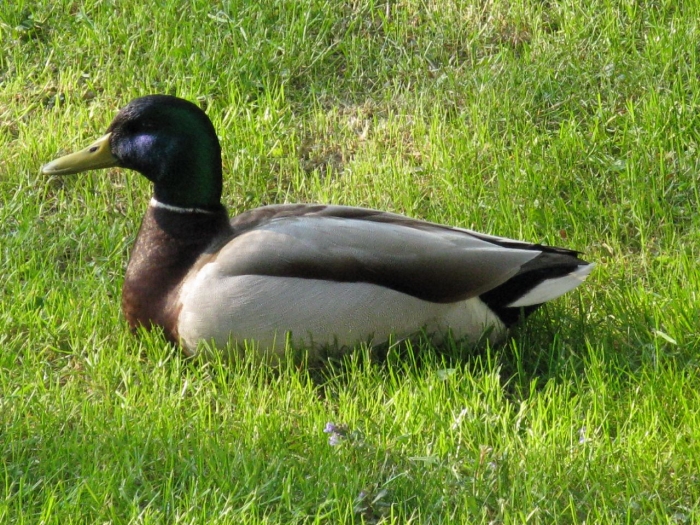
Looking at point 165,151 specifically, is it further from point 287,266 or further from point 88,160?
point 287,266

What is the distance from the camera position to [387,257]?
4227 mm

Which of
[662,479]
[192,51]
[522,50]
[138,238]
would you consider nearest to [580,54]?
[522,50]

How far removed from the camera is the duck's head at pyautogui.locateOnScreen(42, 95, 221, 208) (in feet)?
14.8

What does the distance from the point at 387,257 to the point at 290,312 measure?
1.38 feet

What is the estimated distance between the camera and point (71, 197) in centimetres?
553

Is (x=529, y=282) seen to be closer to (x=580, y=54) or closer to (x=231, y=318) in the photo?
(x=231, y=318)

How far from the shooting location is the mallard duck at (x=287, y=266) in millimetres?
4176

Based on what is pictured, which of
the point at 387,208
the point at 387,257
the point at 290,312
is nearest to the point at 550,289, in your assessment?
the point at 387,257

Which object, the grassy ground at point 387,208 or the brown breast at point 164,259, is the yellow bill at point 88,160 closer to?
the brown breast at point 164,259

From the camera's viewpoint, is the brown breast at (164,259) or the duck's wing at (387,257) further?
the brown breast at (164,259)

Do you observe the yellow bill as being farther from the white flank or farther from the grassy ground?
the white flank

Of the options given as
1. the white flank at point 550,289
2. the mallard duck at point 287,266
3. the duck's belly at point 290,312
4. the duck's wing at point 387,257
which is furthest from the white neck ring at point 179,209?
the white flank at point 550,289

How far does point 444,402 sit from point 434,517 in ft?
2.01

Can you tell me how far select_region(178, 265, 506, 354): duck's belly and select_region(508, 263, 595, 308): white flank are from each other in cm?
38
